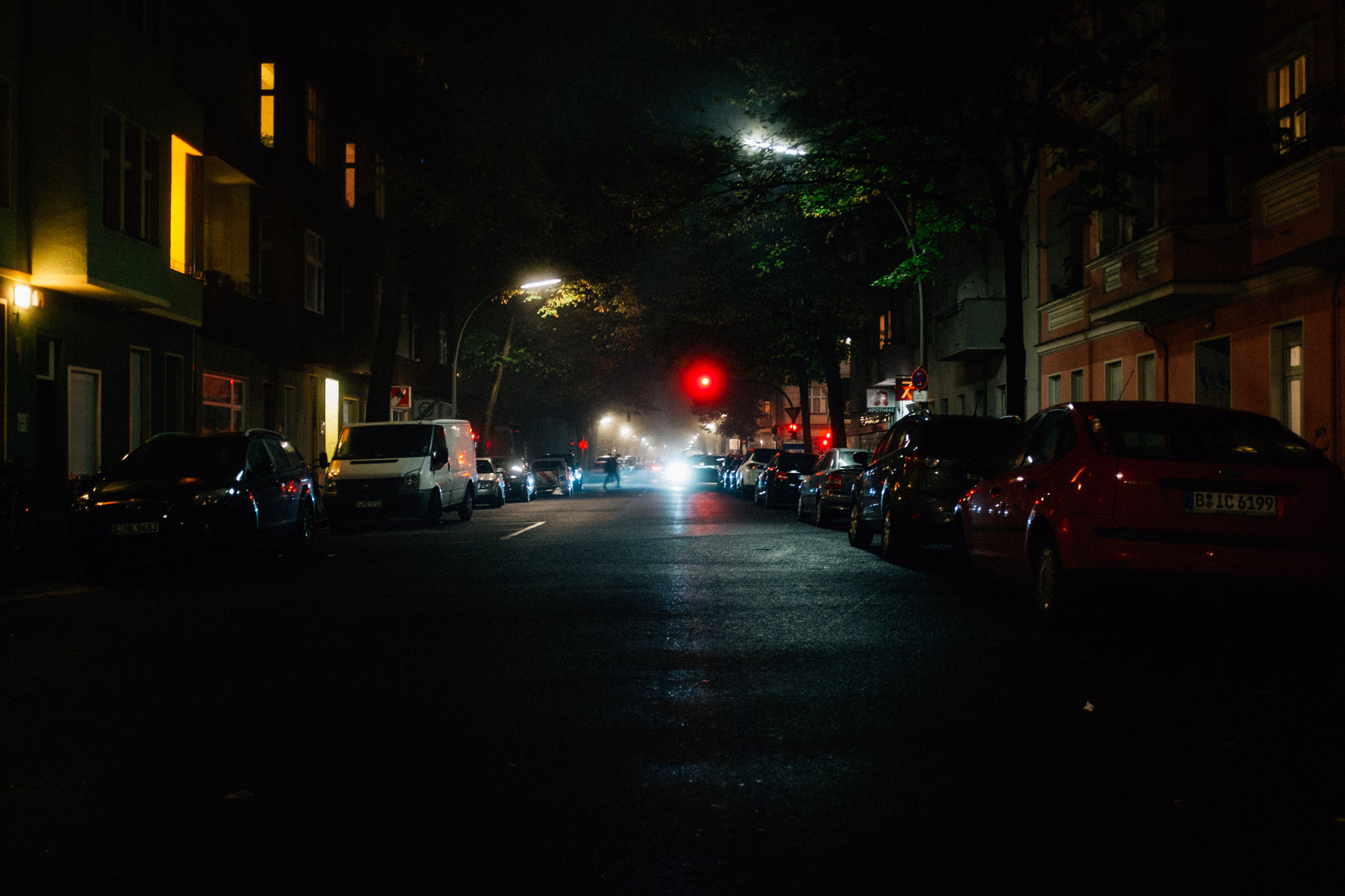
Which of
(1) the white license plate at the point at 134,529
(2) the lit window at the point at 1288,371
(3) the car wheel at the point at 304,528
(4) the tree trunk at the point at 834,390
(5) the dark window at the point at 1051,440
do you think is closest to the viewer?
(5) the dark window at the point at 1051,440

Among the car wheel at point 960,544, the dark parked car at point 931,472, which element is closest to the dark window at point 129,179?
the dark parked car at point 931,472

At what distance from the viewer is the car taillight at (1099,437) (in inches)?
343

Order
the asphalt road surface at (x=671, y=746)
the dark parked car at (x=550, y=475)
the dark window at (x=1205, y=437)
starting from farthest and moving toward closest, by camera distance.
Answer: the dark parked car at (x=550, y=475), the dark window at (x=1205, y=437), the asphalt road surface at (x=671, y=746)

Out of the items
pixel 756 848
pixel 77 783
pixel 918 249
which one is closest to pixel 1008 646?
pixel 756 848

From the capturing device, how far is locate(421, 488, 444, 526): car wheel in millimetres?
24156

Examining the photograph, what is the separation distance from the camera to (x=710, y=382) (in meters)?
33.8

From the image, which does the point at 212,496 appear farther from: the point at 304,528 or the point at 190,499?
the point at 304,528

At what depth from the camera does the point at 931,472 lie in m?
14.3

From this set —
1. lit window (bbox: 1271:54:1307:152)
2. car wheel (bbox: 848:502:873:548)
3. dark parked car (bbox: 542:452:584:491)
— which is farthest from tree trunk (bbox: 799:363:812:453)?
car wheel (bbox: 848:502:873:548)

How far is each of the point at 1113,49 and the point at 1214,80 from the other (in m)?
1.97

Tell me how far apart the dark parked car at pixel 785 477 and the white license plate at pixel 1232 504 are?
23.0 meters

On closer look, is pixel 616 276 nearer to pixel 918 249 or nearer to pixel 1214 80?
pixel 918 249

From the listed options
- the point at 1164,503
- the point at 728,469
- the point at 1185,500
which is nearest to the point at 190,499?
the point at 1164,503

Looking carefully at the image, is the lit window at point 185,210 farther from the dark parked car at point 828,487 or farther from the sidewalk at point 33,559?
the dark parked car at point 828,487
